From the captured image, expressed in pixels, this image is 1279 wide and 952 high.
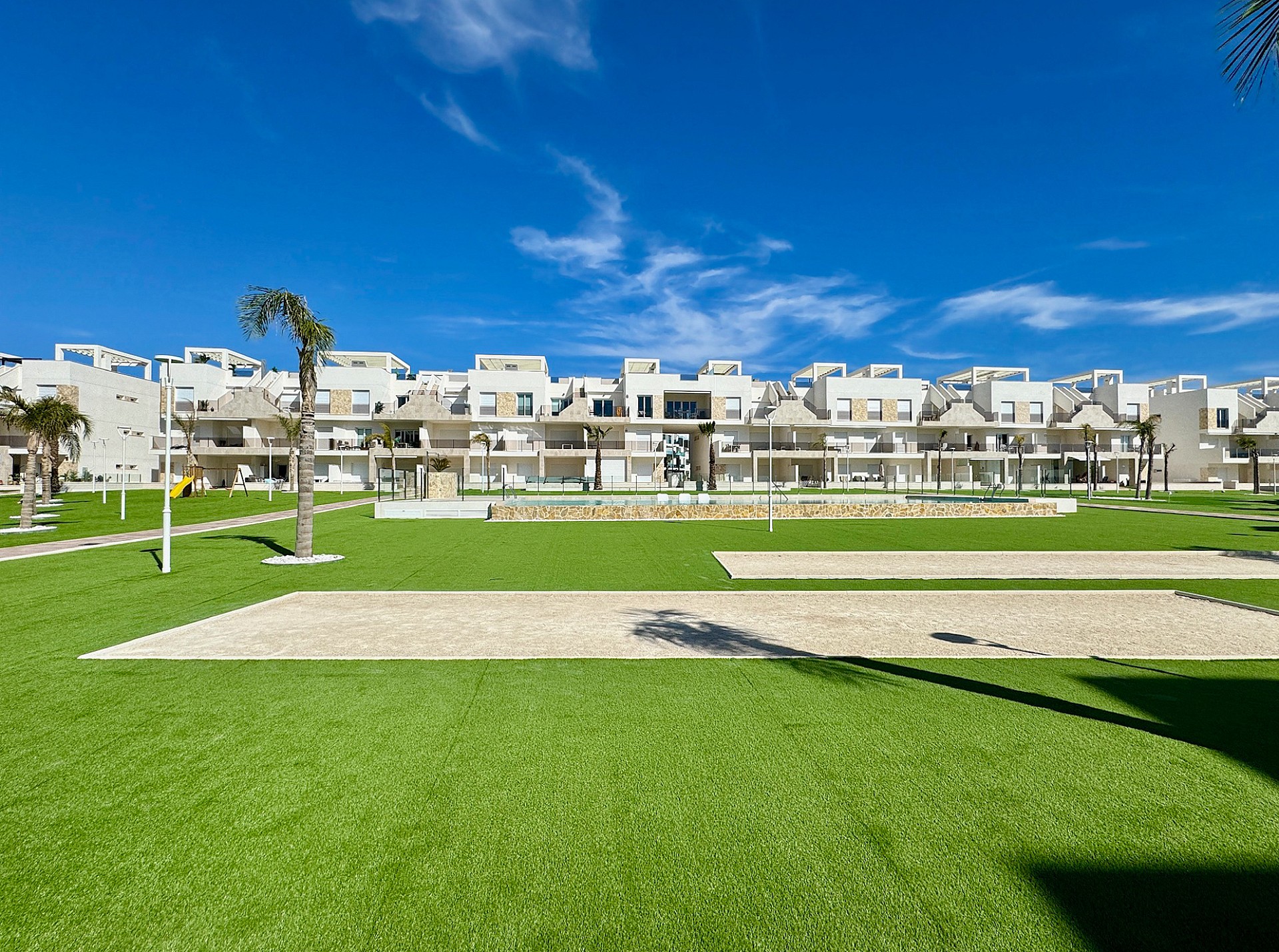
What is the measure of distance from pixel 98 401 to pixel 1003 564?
220 feet

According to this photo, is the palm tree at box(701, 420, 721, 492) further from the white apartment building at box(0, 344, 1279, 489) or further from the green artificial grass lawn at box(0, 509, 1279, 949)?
the green artificial grass lawn at box(0, 509, 1279, 949)

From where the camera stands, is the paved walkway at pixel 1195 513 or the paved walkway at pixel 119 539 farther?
the paved walkway at pixel 1195 513

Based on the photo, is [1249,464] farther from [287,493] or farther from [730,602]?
[287,493]

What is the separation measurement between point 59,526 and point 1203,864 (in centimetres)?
2587

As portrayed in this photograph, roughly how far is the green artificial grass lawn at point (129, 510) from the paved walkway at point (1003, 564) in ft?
59.2

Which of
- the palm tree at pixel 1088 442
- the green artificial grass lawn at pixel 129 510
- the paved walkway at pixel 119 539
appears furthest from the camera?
the palm tree at pixel 1088 442

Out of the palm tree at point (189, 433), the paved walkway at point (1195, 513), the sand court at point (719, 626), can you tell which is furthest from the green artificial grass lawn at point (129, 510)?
the paved walkway at point (1195, 513)

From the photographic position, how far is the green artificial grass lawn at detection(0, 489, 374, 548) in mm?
17538

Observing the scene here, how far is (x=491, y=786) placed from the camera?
135 inches

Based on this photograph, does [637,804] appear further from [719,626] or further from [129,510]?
[129,510]

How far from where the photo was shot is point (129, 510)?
2514 centimetres

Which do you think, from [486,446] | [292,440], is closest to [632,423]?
[486,446]

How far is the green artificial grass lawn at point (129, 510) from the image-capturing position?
17538 mm

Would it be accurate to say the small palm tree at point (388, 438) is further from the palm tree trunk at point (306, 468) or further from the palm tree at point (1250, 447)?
the palm tree at point (1250, 447)
